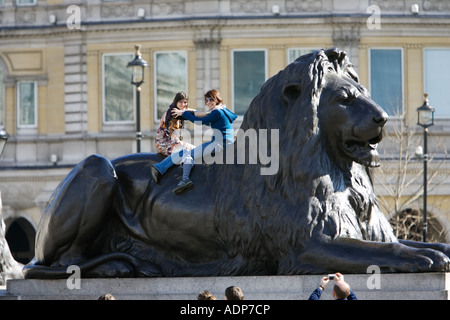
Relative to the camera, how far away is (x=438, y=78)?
4069 centimetres

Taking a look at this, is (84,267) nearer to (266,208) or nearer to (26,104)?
(266,208)

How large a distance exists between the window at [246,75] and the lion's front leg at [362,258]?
3149 cm

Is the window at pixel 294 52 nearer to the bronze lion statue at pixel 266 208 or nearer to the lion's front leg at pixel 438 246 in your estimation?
the bronze lion statue at pixel 266 208

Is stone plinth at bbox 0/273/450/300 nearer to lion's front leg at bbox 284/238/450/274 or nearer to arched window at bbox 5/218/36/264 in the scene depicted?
lion's front leg at bbox 284/238/450/274

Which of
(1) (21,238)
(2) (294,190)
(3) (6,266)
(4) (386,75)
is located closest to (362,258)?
(2) (294,190)

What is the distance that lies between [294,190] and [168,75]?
31.8 meters

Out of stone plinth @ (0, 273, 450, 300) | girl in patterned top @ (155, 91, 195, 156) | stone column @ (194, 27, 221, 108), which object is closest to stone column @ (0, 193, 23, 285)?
stone plinth @ (0, 273, 450, 300)

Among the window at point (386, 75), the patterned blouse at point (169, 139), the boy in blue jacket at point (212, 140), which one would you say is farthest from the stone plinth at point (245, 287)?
the window at point (386, 75)

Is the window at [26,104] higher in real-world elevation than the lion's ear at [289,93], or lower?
higher

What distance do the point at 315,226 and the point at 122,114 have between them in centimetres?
3257

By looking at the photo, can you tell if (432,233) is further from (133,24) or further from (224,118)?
(224,118)

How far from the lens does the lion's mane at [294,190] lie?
927cm
